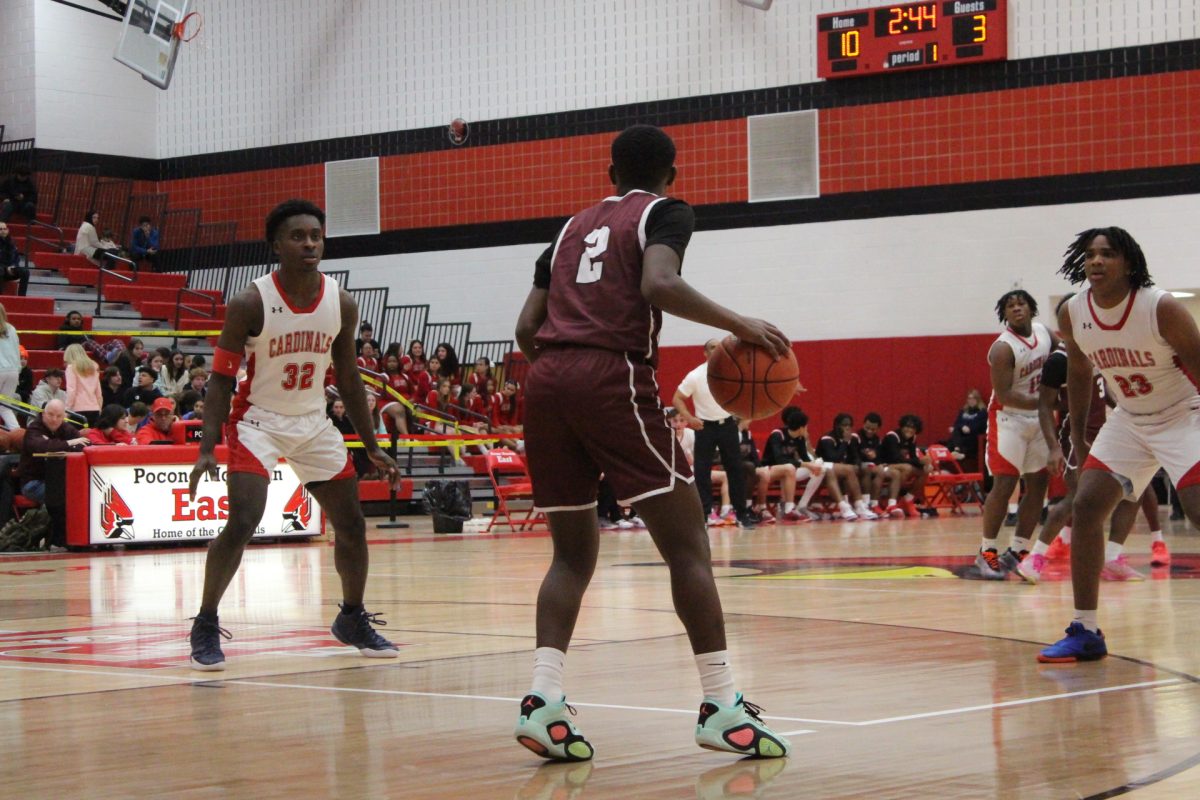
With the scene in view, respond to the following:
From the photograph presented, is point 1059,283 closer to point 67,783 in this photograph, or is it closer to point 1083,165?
point 1083,165

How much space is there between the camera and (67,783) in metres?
4.29

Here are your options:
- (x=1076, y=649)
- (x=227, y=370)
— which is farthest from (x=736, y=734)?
(x=227, y=370)

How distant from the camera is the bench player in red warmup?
257 inches

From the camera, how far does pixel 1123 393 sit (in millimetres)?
6867

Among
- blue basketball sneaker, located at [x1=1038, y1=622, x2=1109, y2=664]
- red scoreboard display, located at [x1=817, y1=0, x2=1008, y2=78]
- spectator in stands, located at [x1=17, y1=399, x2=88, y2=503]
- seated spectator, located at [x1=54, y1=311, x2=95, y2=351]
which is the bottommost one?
blue basketball sneaker, located at [x1=1038, y1=622, x2=1109, y2=664]

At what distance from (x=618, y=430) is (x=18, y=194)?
80.5 feet

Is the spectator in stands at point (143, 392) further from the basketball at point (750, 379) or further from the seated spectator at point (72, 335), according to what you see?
the basketball at point (750, 379)

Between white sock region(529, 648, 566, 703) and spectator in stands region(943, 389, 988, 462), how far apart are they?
58.7 feet

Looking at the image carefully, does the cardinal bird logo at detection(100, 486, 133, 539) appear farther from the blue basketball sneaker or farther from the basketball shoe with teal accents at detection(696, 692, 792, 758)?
the basketball shoe with teal accents at detection(696, 692, 792, 758)

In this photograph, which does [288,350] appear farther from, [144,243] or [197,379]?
[144,243]

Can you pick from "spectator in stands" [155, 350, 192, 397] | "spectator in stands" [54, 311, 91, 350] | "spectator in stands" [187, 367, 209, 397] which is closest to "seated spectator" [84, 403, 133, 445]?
"spectator in stands" [187, 367, 209, 397]

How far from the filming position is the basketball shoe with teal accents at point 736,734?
4508 mm

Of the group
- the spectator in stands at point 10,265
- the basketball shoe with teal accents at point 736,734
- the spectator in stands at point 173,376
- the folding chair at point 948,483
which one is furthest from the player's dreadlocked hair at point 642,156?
the spectator in stands at point 10,265

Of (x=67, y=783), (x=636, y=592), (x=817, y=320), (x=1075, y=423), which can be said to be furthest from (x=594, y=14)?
(x=67, y=783)
